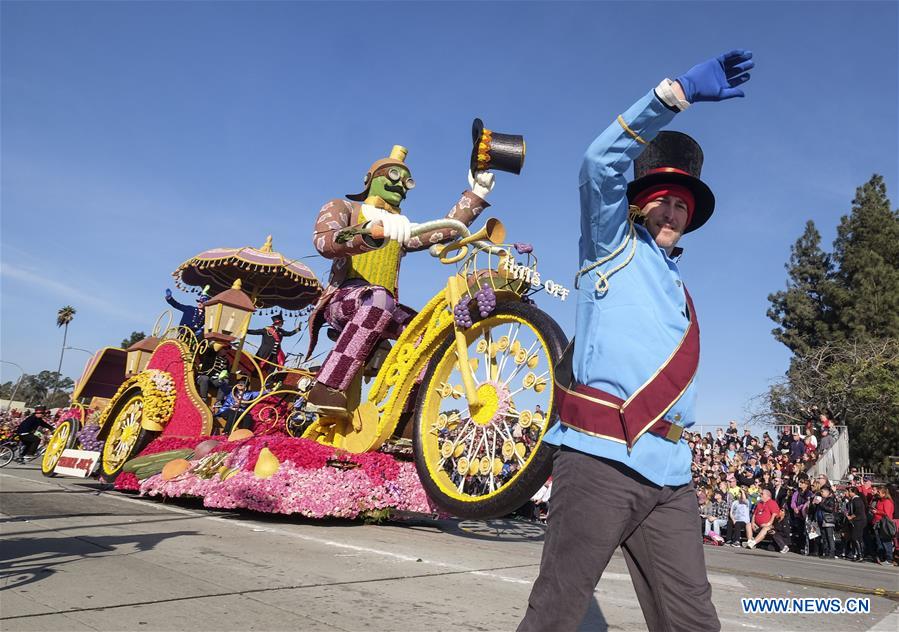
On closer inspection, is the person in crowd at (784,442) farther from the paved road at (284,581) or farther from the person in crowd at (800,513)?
the paved road at (284,581)

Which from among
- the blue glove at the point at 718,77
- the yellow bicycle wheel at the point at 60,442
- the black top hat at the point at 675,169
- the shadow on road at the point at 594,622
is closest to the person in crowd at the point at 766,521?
the shadow on road at the point at 594,622

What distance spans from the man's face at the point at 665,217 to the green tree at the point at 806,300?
30155mm

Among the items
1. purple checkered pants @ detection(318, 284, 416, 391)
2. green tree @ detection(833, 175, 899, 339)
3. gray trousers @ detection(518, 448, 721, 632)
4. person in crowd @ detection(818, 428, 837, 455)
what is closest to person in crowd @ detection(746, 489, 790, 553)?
person in crowd @ detection(818, 428, 837, 455)

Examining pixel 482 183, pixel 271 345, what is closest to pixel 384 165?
pixel 482 183

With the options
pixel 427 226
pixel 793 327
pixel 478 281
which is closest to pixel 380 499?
pixel 478 281

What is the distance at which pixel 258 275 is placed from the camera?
11.1 metres

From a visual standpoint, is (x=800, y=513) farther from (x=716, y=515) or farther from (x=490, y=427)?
(x=490, y=427)

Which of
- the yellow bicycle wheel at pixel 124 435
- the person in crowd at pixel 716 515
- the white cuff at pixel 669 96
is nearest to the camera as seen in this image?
the white cuff at pixel 669 96

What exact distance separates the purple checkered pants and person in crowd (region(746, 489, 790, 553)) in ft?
26.0

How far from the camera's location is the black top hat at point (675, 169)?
85.0 inches

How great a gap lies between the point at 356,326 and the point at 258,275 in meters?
5.27

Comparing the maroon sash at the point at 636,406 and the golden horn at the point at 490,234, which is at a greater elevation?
the golden horn at the point at 490,234

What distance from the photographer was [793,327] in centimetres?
3078

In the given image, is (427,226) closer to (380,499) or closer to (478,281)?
(478,281)
